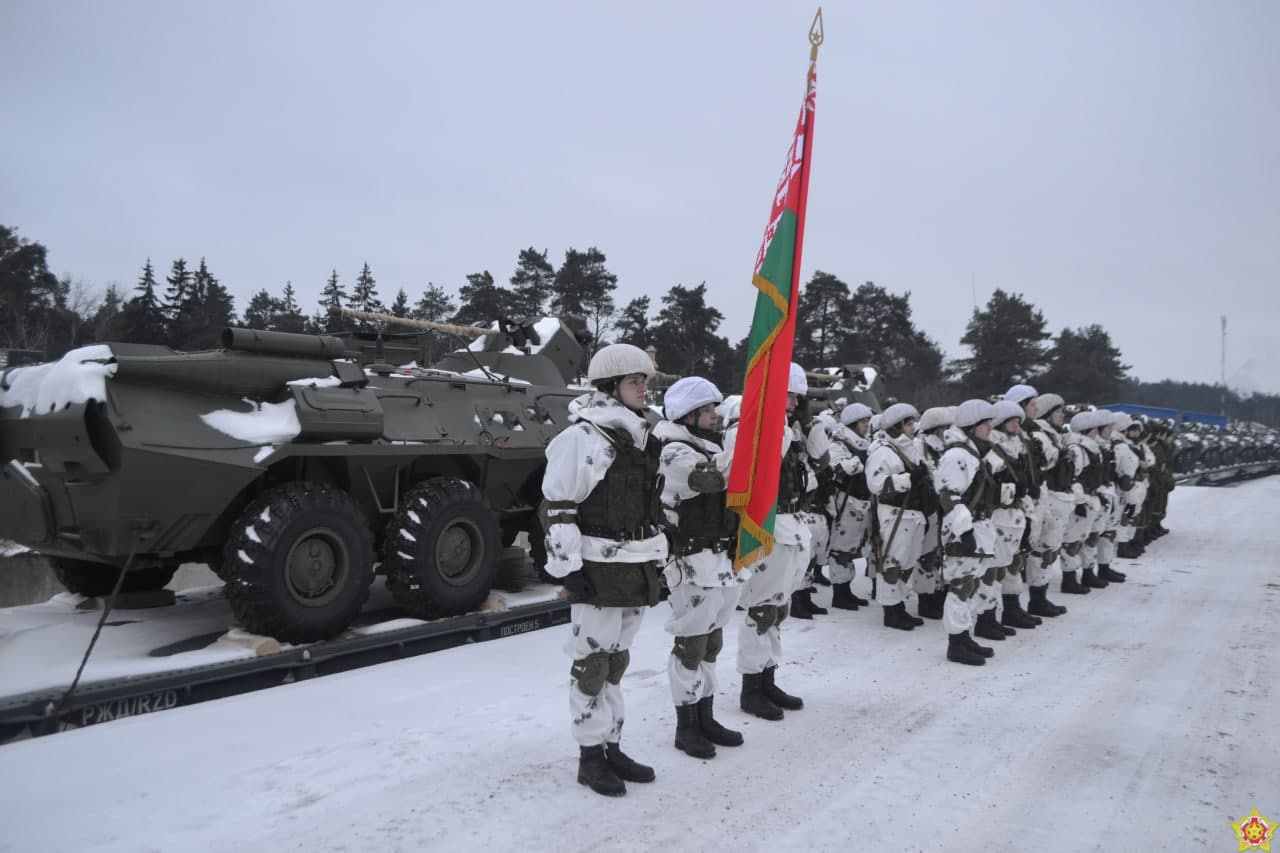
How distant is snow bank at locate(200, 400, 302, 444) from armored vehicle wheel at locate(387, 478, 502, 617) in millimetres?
1118

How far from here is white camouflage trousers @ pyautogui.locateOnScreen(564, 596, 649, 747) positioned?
3936 mm

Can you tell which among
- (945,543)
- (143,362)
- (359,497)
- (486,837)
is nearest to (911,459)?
(945,543)

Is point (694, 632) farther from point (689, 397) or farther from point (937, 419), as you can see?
point (937, 419)

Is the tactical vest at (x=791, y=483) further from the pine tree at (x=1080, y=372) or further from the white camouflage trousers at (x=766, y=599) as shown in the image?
the pine tree at (x=1080, y=372)

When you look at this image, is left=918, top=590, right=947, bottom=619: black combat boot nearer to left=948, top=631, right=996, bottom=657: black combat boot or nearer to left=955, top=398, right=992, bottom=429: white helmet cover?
left=948, top=631, right=996, bottom=657: black combat boot

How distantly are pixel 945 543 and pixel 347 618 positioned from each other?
448 cm

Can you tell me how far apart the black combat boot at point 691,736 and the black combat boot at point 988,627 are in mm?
3551

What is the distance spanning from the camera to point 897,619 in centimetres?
747

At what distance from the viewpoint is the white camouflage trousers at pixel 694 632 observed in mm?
4398

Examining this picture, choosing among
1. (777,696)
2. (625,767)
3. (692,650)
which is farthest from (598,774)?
(777,696)

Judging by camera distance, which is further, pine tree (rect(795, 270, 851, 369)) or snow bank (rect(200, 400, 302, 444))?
pine tree (rect(795, 270, 851, 369))

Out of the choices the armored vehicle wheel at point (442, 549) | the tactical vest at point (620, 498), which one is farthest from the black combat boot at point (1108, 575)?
the tactical vest at point (620, 498)

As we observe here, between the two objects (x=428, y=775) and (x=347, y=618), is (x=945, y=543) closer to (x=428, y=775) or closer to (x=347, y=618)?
(x=428, y=775)

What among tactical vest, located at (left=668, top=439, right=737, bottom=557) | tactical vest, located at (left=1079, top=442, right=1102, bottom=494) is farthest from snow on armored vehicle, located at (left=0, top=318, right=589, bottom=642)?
tactical vest, located at (left=1079, top=442, right=1102, bottom=494)
